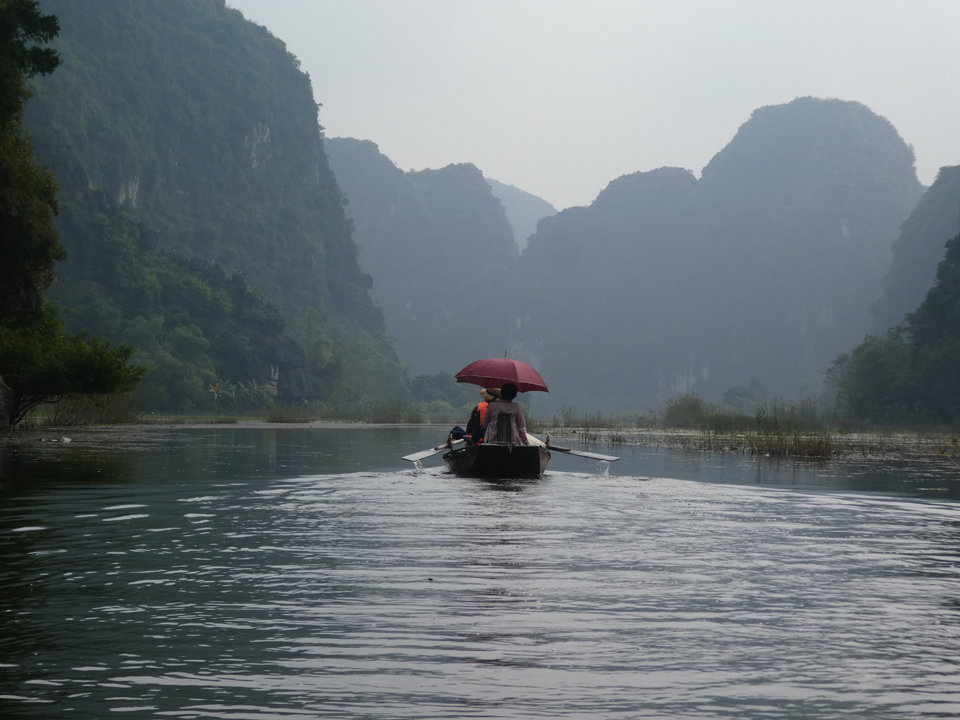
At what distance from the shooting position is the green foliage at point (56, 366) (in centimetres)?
2630

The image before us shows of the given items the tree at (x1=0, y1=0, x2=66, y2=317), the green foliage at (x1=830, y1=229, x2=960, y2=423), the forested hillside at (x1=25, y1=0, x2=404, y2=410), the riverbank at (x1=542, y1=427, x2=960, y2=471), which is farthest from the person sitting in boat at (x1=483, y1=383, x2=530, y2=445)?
the forested hillside at (x1=25, y1=0, x2=404, y2=410)

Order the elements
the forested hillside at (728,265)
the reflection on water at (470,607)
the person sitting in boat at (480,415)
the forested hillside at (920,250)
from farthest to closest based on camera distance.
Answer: the forested hillside at (728,265), the forested hillside at (920,250), the person sitting in boat at (480,415), the reflection on water at (470,607)

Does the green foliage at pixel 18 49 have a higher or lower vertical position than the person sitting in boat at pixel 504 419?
higher

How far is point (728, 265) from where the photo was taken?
164 m

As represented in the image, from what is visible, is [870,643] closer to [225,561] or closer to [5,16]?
[225,561]

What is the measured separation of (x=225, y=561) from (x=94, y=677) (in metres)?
3.12

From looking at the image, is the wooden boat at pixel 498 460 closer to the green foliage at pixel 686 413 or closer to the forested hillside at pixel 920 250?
the green foliage at pixel 686 413

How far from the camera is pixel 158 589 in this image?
245 inches

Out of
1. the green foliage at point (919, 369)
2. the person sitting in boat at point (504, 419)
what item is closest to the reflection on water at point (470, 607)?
the person sitting in boat at point (504, 419)

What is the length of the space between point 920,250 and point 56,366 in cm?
11150

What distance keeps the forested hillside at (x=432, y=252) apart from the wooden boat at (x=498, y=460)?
486ft

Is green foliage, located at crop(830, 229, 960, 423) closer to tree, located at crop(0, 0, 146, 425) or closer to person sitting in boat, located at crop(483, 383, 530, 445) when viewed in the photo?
tree, located at crop(0, 0, 146, 425)

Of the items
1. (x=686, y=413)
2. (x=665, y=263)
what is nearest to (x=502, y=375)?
(x=686, y=413)

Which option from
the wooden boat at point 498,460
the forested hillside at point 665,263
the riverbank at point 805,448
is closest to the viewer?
the wooden boat at point 498,460
